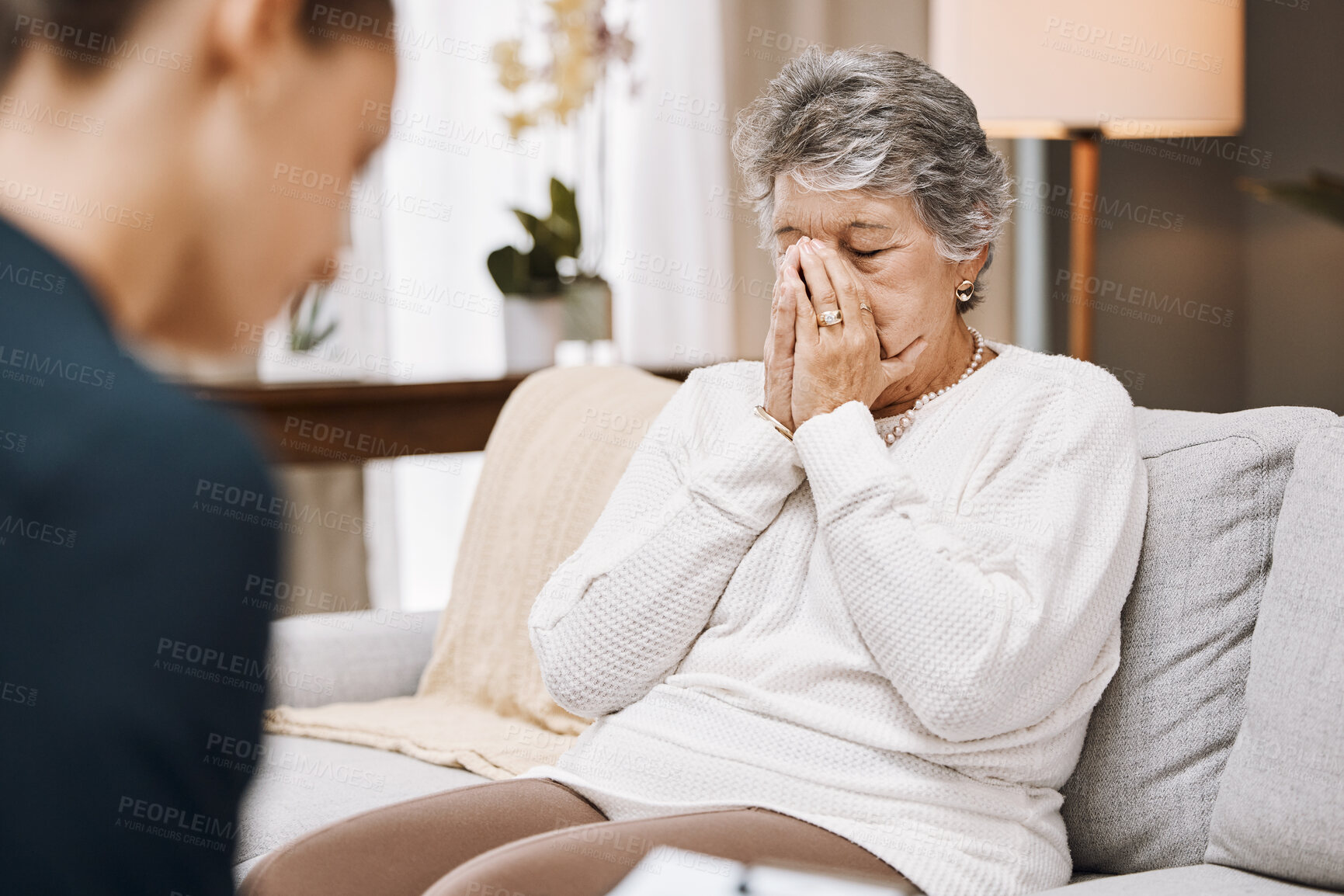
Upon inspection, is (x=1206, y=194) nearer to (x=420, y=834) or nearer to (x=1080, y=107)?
(x=1080, y=107)

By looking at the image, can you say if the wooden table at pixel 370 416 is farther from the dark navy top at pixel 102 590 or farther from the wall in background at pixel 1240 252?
the dark navy top at pixel 102 590

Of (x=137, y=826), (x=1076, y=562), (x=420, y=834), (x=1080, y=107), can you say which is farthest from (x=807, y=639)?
(x=1080, y=107)

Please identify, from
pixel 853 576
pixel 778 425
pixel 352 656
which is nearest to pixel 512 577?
pixel 352 656

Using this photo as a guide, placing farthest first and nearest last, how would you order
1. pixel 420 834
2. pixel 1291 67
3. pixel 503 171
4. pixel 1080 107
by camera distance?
pixel 503 171
pixel 1291 67
pixel 1080 107
pixel 420 834

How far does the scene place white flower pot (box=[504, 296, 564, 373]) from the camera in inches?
98.3

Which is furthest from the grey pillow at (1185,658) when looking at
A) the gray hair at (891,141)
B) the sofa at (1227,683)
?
the gray hair at (891,141)

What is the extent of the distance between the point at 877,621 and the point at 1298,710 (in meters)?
0.36

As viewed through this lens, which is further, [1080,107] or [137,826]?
[1080,107]

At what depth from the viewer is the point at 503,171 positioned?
2.87m

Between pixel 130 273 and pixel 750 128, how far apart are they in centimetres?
109

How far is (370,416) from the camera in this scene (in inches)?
92.1

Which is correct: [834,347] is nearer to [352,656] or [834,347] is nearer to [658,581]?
[658,581]

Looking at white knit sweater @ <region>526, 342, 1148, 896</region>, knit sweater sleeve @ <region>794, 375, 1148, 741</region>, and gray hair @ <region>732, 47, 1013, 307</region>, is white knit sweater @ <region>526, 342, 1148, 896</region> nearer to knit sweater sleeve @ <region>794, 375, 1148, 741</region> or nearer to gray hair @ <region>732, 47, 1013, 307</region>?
knit sweater sleeve @ <region>794, 375, 1148, 741</region>

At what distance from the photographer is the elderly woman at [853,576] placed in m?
1.08
